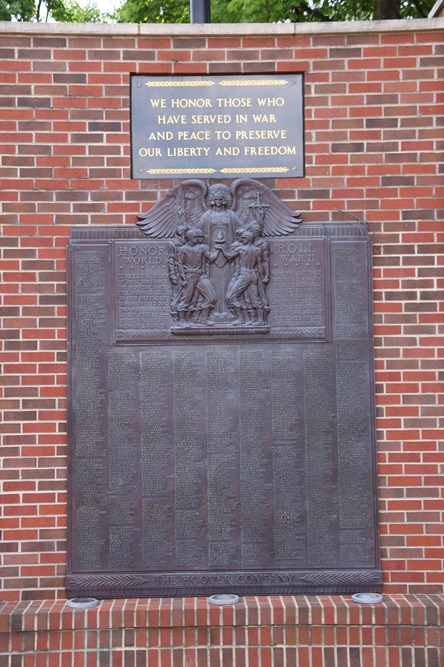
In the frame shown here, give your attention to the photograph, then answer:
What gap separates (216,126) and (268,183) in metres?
0.54

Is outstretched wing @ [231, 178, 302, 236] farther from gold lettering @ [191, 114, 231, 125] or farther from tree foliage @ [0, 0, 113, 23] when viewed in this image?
tree foliage @ [0, 0, 113, 23]

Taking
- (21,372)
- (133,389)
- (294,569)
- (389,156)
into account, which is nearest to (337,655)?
(294,569)

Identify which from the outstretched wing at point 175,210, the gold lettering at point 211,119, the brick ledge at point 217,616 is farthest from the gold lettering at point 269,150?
the brick ledge at point 217,616

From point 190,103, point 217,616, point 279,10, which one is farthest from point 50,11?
point 217,616

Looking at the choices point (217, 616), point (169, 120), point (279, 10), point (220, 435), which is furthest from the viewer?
point (279, 10)

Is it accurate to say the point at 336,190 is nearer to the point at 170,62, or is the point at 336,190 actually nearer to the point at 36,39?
the point at 170,62

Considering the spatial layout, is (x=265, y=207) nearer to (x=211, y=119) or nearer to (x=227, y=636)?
(x=211, y=119)

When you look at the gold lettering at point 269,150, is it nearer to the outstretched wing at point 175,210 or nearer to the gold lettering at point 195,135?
the gold lettering at point 195,135

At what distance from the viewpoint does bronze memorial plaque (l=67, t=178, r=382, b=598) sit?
512 cm

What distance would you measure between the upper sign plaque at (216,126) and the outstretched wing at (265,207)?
0.10 meters

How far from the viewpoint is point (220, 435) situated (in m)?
5.17

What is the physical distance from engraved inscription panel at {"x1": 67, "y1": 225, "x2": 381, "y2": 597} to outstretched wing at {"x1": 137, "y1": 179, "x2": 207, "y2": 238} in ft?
0.39

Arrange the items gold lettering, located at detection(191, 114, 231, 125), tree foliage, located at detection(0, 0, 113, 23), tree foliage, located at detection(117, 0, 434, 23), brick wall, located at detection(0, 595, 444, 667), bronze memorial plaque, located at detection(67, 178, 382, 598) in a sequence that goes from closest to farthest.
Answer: brick wall, located at detection(0, 595, 444, 667)
bronze memorial plaque, located at detection(67, 178, 382, 598)
gold lettering, located at detection(191, 114, 231, 125)
tree foliage, located at detection(117, 0, 434, 23)
tree foliage, located at detection(0, 0, 113, 23)

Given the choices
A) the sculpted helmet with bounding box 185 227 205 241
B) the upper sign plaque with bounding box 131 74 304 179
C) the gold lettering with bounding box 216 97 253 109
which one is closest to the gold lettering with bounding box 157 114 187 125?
the upper sign plaque with bounding box 131 74 304 179
